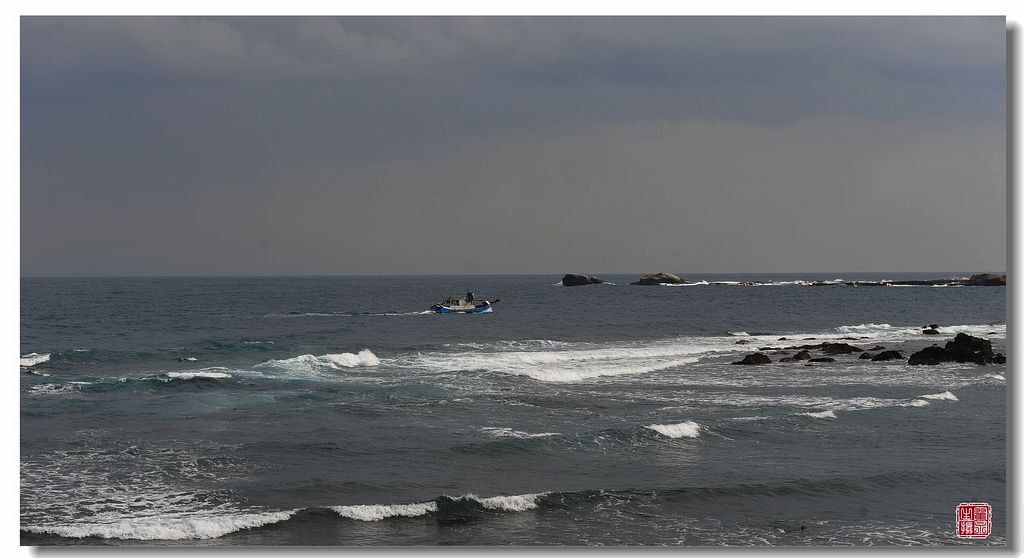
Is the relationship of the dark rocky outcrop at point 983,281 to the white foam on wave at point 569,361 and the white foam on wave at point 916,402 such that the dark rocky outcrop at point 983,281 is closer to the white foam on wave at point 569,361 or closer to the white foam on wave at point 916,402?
the white foam on wave at point 569,361

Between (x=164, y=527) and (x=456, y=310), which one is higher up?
(x=456, y=310)

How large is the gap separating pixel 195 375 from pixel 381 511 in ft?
51.7

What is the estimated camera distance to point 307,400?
2159 cm

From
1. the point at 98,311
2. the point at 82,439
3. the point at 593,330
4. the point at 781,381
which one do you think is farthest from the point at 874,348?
the point at 98,311

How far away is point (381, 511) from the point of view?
39.2ft

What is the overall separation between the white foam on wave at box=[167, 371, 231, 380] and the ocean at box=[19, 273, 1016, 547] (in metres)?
0.14

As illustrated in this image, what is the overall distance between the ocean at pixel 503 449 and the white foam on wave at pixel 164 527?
0.04 meters

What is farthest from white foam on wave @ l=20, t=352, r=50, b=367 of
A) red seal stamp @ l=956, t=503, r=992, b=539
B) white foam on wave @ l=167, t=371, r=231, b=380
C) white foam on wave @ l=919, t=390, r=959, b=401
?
red seal stamp @ l=956, t=503, r=992, b=539

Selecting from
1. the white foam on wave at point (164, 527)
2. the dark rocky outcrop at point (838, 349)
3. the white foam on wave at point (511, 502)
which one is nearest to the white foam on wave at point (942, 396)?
the dark rocky outcrop at point (838, 349)

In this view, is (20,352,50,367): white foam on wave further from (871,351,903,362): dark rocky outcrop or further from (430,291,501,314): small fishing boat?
(430,291,501,314): small fishing boat

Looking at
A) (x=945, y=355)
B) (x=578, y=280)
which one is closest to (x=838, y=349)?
Result: (x=945, y=355)

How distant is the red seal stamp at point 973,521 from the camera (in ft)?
34.0

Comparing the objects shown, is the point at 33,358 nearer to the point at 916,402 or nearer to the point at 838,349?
the point at 916,402

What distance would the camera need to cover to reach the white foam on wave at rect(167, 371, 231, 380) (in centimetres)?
2511
